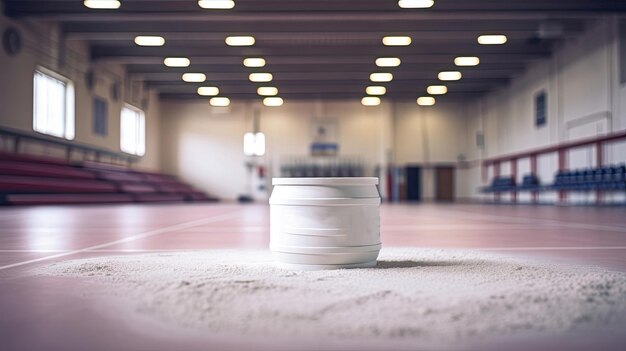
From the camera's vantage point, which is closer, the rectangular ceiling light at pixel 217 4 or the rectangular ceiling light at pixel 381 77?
the rectangular ceiling light at pixel 217 4

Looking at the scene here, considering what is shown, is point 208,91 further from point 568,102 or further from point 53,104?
point 568,102

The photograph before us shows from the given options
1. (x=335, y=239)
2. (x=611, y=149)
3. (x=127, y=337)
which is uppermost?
(x=611, y=149)

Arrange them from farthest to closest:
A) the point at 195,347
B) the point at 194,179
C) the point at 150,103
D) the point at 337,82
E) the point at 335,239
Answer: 1. the point at 194,179
2. the point at 150,103
3. the point at 337,82
4. the point at 335,239
5. the point at 195,347

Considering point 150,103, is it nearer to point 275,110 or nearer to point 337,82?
point 275,110

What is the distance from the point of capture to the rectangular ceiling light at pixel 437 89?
19.8 m

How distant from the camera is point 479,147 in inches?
907

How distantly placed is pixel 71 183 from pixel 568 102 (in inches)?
575

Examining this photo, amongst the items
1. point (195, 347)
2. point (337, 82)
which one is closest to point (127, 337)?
point (195, 347)

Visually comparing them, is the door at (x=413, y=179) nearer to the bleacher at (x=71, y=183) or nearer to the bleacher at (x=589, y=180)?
the bleacher at (x=589, y=180)

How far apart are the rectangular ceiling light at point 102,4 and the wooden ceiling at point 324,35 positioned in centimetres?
21

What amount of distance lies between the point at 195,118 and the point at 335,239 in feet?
74.6

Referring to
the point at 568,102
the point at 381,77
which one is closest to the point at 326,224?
the point at 568,102

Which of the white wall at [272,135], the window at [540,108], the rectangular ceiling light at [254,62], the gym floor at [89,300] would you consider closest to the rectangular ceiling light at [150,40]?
the rectangular ceiling light at [254,62]

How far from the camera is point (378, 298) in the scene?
1.33 m
